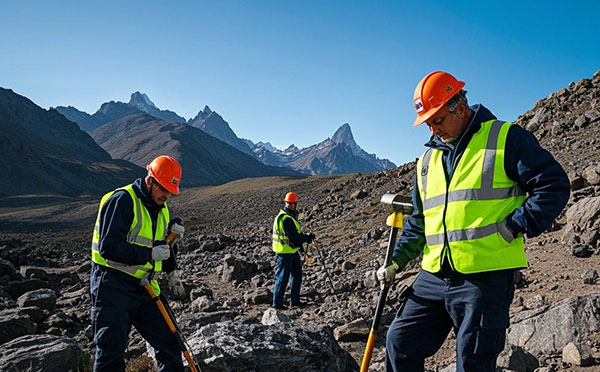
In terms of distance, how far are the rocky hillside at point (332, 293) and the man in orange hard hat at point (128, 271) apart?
1.63 feet

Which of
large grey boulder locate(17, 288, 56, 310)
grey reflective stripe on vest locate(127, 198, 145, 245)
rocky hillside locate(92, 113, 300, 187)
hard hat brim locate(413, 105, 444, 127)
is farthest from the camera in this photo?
rocky hillside locate(92, 113, 300, 187)

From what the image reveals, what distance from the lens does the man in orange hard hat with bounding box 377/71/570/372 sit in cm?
272

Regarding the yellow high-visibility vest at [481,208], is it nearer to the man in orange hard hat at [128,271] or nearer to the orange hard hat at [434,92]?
the orange hard hat at [434,92]

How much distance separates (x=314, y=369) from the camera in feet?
14.9

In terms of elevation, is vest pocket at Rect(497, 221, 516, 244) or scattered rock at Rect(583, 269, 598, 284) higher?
vest pocket at Rect(497, 221, 516, 244)

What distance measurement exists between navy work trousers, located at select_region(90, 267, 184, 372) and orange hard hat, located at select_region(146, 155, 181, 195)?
97 centimetres

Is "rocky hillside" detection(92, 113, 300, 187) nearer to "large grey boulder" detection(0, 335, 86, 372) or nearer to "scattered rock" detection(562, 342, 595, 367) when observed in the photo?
"large grey boulder" detection(0, 335, 86, 372)

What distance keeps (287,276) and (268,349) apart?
192 inches

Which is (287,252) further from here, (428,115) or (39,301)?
(428,115)

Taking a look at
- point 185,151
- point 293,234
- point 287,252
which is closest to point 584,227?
point 293,234

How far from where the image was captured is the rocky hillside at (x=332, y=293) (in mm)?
4598

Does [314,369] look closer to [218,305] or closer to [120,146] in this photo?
[218,305]

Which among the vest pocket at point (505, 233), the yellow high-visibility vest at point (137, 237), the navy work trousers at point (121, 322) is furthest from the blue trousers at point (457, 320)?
the yellow high-visibility vest at point (137, 237)

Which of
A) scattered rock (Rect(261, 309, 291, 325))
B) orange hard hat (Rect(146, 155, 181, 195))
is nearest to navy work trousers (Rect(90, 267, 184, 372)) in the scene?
orange hard hat (Rect(146, 155, 181, 195))
